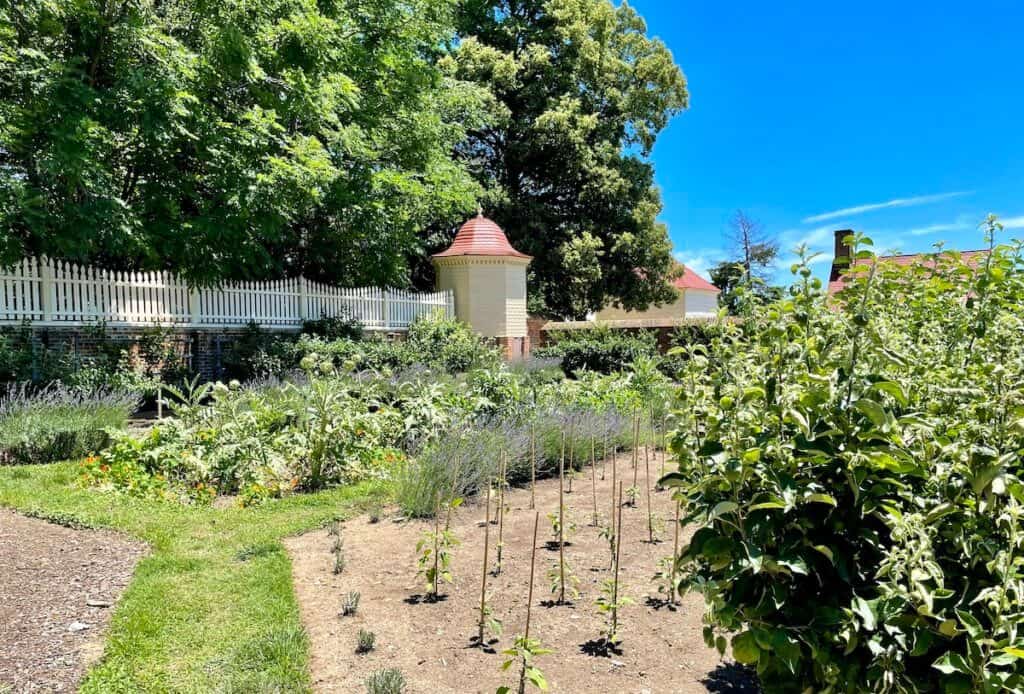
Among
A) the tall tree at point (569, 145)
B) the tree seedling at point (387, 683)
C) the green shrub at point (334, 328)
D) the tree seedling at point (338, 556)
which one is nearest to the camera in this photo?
the tree seedling at point (387, 683)

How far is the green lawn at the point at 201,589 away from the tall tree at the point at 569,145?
16.0 m

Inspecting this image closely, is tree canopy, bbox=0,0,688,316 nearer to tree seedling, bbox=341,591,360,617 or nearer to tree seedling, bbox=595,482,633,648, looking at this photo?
tree seedling, bbox=341,591,360,617

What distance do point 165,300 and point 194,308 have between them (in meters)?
0.51

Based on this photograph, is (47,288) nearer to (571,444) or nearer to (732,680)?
(571,444)

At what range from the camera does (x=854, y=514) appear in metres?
1.69

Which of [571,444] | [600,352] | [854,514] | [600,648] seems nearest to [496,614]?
[600,648]

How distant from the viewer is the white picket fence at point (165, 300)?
9906mm

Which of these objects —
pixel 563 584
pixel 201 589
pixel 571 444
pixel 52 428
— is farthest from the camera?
pixel 52 428

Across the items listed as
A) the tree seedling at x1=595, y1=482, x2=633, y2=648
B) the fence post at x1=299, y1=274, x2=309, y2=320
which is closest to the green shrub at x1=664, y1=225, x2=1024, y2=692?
the tree seedling at x1=595, y1=482, x2=633, y2=648

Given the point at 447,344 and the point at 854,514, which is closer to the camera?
the point at 854,514

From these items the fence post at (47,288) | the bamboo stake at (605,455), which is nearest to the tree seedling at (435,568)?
the bamboo stake at (605,455)

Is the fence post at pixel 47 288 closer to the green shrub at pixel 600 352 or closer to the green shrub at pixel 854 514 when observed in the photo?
Result: the green shrub at pixel 600 352

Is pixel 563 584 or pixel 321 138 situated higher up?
pixel 321 138

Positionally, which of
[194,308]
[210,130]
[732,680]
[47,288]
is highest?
[210,130]
